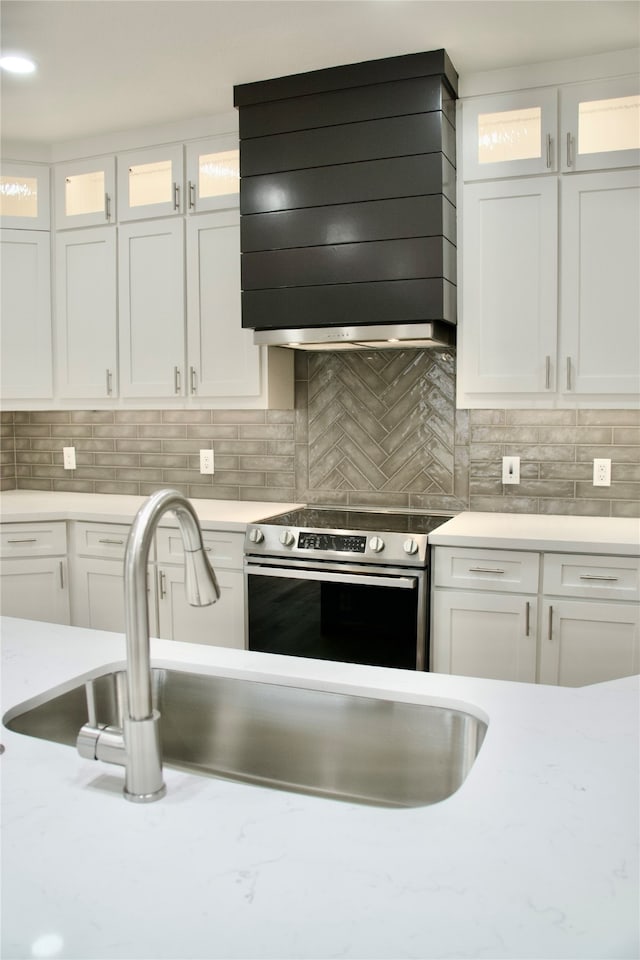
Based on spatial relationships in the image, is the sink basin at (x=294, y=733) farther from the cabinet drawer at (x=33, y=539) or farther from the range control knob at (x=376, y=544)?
the cabinet drawer at (x=33, y=539)

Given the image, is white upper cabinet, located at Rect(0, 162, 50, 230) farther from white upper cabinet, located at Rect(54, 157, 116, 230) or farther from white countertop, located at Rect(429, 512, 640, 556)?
white countertop, located at Rect(429, 512, 640, 556)

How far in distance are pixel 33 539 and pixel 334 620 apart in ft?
5.23

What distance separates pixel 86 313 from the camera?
13.0 ft

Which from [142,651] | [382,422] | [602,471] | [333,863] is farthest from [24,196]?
[333,863]

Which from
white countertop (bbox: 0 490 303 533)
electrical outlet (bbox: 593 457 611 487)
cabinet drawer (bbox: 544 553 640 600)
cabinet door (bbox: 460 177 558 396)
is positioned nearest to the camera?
cabinet drawer (bbox: 544 553 640 600)

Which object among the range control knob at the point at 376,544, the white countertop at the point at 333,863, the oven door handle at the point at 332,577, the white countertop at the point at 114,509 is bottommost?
the oven door handle at the point at 332,577

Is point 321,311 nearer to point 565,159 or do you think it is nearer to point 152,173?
point 565,159

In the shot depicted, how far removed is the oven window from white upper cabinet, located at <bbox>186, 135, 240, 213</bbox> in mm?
1702

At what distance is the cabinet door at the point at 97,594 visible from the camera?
3662 millimetres

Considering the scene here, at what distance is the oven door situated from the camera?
114 inches

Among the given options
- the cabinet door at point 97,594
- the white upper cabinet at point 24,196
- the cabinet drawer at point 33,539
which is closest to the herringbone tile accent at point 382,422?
the cabinet door at point 97,594

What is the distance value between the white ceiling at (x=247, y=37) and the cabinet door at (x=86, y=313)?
0.72 m

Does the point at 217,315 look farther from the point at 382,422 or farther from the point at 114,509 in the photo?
the point at 114,509

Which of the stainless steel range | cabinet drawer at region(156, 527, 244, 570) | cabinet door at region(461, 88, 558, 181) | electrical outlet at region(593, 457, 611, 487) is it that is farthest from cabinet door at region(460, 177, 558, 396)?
cabinet drawer at region(156, 527, 244, 570)
